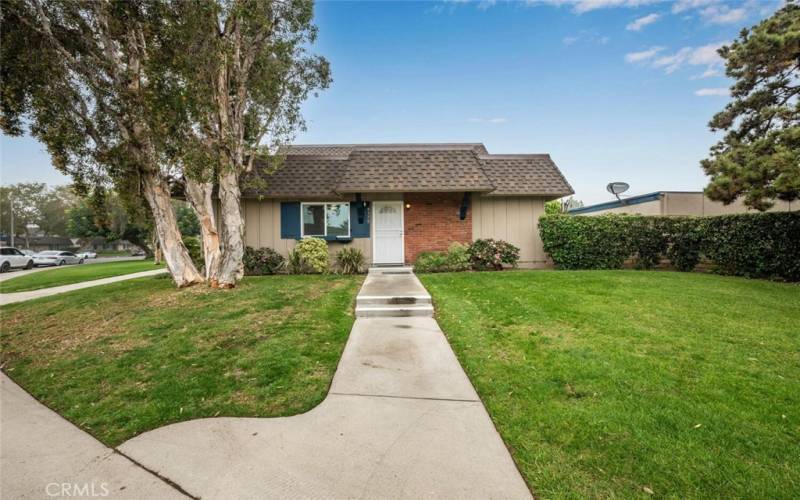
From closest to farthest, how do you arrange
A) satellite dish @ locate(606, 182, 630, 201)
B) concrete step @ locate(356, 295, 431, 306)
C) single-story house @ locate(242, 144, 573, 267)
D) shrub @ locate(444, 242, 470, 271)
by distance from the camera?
1. concrete step @ locate(356, 295, 431, 306)
2. shrub @ locate(444, 242, 470, 271)
3. single-story house @ locate(242, 144, 573, 267)
4. satellite dish @ locate(606, 182, 630, 201)

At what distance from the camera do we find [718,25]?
1076 cm

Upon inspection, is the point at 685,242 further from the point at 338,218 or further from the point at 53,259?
the point at 53,259

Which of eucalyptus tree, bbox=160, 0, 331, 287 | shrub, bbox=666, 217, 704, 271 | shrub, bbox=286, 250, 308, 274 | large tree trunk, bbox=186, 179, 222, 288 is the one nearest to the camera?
eucalyptus tree, bbox=160, 0, 331, 287

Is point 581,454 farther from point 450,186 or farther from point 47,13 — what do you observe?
point 47,13

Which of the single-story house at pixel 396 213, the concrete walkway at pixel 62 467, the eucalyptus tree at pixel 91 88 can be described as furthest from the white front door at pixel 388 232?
the concrete walkway at pixel 62 467

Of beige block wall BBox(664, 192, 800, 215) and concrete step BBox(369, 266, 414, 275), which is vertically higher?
beige block wall BBox(664, 192, 800, 215)

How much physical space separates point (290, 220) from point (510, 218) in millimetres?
7571

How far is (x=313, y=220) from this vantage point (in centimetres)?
1100

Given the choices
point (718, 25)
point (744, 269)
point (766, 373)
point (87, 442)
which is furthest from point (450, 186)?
point (718, 25)

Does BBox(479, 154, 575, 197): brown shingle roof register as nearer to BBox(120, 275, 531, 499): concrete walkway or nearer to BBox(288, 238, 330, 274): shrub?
BBox(288, 238, 330, 274): shrub

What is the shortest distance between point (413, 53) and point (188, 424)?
1382 centimetres

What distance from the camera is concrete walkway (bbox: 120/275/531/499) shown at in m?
1.93

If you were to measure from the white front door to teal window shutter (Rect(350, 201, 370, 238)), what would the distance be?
0.91 feet

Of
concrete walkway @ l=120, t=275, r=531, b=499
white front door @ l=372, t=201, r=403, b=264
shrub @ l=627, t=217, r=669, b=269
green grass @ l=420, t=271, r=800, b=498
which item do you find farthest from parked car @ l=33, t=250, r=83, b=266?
shrub @ l=627, t=217, r=669, b=269
